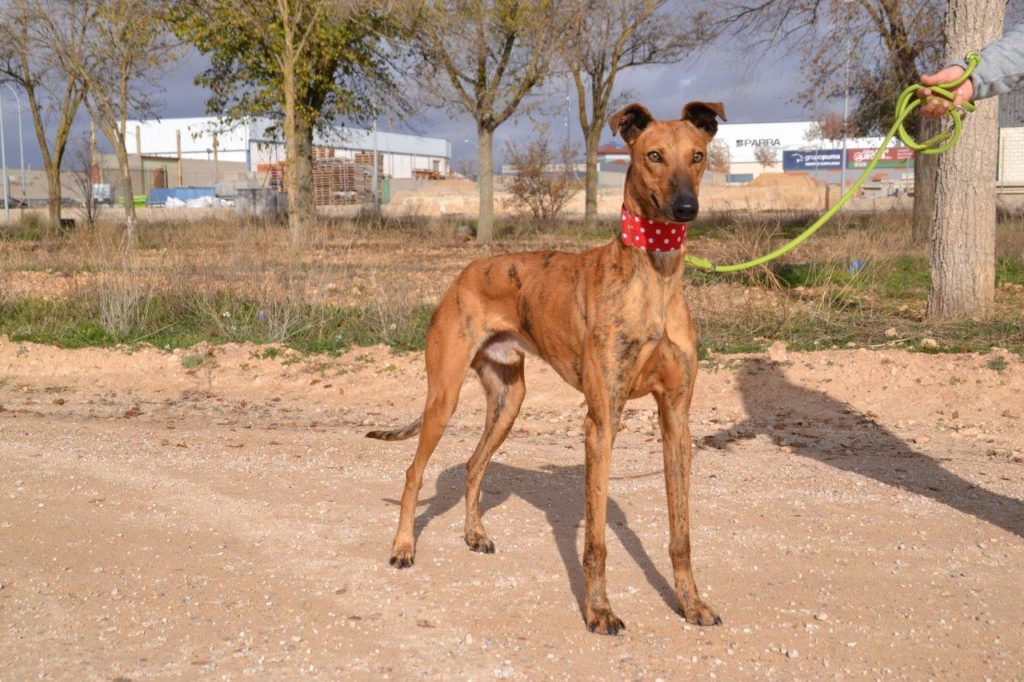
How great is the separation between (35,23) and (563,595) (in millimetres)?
23669

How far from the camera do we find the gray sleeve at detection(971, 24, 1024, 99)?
14.0 feet

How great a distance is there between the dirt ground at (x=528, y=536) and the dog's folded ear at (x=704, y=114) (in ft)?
6.50

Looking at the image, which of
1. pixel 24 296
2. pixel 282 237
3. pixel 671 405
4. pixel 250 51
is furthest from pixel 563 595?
pixel 250 51

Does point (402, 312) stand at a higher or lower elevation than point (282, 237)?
lower

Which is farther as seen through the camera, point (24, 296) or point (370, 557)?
point (24, 296)

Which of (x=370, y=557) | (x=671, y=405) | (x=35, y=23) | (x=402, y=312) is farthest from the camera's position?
(x=35, y=23)

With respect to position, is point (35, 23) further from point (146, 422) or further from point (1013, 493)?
point (1013, 493)

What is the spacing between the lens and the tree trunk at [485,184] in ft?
79.2

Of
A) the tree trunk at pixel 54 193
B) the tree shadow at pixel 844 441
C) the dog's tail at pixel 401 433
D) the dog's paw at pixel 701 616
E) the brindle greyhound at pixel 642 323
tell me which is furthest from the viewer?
the tree trunk at pixel 54 193

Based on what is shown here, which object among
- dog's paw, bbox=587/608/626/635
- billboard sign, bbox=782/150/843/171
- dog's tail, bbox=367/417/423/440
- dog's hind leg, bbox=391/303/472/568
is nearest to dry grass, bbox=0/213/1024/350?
dog's tail, bbox=367/417/423/440

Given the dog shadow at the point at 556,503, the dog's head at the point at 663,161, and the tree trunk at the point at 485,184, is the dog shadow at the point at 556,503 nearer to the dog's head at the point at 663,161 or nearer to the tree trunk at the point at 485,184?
the dog's head at the point at 663,161

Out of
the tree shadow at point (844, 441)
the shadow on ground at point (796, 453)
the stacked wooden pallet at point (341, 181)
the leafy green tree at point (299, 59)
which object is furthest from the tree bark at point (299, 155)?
the stacked wooden pallet at point (341, 181)

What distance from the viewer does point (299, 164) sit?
1057 inches

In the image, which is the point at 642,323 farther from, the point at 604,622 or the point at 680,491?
the point at 604,622
